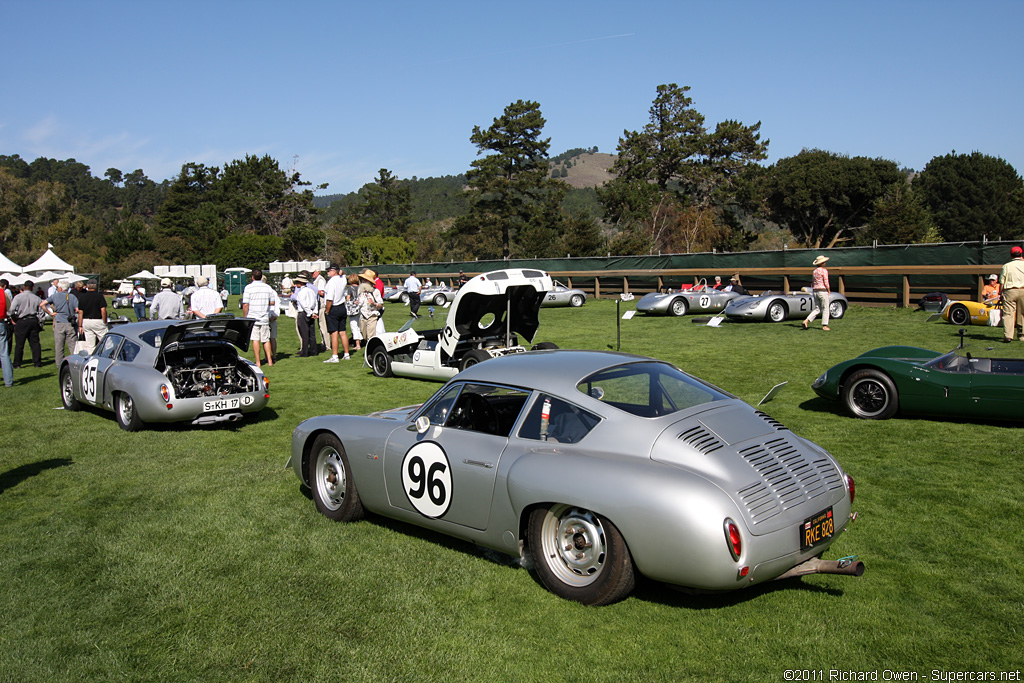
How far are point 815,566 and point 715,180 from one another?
67.8 m

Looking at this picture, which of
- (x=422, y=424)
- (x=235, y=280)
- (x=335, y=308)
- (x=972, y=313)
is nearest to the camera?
(x=422, y=424)

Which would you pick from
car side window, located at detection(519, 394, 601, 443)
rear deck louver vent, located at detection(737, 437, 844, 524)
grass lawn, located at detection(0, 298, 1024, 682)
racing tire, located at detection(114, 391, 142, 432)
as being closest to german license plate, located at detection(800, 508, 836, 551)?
rear deck louver vent, located at detection(737, 437, 844, 524)

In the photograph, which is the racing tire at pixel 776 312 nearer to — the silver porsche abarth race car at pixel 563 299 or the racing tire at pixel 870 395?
the silver porsche abarth race car at pixel 563 299

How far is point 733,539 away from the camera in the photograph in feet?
12.0

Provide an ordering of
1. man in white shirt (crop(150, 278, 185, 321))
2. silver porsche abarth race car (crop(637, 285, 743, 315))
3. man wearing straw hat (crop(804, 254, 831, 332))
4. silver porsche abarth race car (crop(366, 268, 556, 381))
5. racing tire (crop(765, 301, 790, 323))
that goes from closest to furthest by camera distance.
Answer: silver porsche abarth race car (crop(366, 268, 556, 381)), man in white shirt (crop(150, 278, 185, 321)), man wearing straw hat (crop(804, 254, 831, 332)), racing tire (crop(765, 301, 790, 323)), silver porsche abarth race car (crop(637, 285, 743, 315))

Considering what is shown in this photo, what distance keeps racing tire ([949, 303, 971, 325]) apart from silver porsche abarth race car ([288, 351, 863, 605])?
640 inches

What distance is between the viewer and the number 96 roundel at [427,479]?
489 cm

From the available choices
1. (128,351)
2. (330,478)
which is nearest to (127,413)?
(128,351)

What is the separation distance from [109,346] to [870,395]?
10.2 m

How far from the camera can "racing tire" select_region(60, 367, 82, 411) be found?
36.0 feet

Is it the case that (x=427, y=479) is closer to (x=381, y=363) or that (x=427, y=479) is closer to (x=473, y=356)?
(x=473, y=356)

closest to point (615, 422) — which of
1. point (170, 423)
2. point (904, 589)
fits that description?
point (904, 589)

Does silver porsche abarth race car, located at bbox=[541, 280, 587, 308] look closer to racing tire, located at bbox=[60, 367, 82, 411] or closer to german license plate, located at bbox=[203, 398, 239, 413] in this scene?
racing tire, located at bbox=[60, 367, 82, 411]

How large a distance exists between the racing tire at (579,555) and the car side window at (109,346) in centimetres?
803
